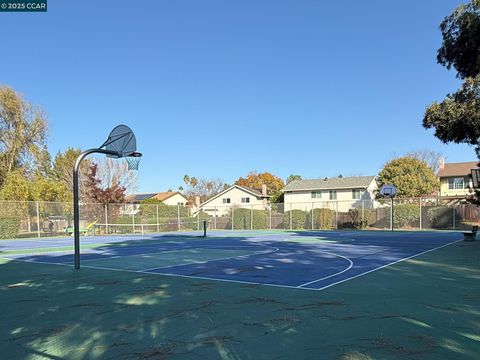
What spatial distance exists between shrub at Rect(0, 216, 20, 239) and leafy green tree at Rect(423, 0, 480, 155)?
26911mm

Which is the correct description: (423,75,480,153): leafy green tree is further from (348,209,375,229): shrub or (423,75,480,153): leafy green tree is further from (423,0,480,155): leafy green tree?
(348,209,375,229): shrub

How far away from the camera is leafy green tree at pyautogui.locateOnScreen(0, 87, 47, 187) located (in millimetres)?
40062

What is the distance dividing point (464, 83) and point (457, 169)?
149 ft

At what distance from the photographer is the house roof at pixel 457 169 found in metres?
54.1

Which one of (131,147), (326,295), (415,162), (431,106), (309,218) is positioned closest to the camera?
(326,295)

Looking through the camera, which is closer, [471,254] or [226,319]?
[226,319]

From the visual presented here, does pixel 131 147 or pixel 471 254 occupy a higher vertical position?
pixel 131 147

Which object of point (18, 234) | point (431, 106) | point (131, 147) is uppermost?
point (431, 106)

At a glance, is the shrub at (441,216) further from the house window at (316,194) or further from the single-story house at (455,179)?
the house window at (316,194)

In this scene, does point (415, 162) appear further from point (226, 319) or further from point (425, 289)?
point (226, 319)

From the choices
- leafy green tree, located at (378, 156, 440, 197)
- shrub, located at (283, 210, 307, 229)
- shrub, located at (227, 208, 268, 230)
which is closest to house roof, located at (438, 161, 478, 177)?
leafy green tree, located at (378, 156, 440, 197)

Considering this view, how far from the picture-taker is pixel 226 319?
6168 mm

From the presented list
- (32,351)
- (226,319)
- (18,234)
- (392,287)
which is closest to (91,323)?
(32,351)

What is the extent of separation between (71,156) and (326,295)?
161 ft
